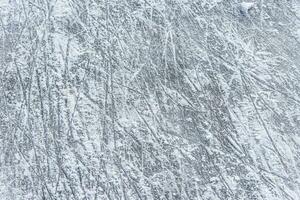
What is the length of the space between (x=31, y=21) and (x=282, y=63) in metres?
3.58

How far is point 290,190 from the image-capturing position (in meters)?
Answer: 4.39

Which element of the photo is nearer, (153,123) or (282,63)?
(153,123)

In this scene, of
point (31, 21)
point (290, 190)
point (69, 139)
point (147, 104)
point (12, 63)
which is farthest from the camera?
point (31, 21)

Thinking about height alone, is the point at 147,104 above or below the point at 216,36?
below

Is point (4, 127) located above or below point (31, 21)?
below

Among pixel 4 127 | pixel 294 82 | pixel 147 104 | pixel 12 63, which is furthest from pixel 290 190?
pixel 12 63

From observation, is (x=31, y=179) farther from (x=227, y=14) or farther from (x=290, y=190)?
Answer: (x=227, y=14)

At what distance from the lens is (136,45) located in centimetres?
555

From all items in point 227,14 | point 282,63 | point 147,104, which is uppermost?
point 227,14

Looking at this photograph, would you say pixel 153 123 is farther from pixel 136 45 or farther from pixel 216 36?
pixel 216 36

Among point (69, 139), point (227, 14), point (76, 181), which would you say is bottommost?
point (76, 181)

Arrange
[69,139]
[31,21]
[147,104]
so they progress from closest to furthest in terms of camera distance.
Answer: [69,139] < [147,104] < [31,21]

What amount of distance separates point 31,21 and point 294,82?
376 cm

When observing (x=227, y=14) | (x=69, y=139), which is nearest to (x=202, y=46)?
(x=227, y=14)
